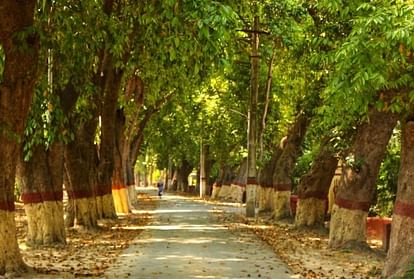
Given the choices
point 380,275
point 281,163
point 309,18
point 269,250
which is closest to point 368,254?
point 269,250

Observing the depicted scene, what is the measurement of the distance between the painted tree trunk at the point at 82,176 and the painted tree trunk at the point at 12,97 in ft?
27.6

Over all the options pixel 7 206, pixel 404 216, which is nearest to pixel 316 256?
pixel 404 216

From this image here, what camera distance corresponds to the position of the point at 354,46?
9.30 meters

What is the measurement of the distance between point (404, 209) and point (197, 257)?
5.09 m

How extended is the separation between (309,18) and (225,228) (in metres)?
8.34

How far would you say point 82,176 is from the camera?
20922 millimetres

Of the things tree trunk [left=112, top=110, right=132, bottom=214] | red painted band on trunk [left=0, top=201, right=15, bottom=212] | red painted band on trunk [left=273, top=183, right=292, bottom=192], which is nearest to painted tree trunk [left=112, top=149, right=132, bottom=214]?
tree trunk [left=112, top=110, right=132, bottom=214]

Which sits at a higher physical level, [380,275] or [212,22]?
[212,22]

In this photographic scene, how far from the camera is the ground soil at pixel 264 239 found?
1292cm

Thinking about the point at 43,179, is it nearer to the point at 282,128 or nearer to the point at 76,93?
the point at 76,93

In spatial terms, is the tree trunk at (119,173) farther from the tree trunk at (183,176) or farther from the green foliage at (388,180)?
the tree trunk at (183,176)

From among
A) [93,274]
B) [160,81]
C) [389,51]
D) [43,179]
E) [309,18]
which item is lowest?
[93,274]

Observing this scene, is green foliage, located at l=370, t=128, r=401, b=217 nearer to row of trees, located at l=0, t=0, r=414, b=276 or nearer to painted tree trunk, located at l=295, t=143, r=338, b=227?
painted tree trunk, located at l=295, t=143, r=338, b=227

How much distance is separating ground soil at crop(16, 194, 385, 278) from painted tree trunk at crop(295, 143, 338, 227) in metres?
0.55
